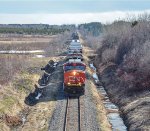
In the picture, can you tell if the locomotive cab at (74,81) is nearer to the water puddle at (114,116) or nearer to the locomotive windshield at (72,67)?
the locomotive windshield at (72,67)

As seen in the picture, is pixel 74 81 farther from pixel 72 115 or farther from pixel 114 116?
pixel 72 115

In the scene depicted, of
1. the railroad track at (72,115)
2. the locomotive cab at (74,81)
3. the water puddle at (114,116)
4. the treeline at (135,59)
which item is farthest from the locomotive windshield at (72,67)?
the treeline at (135,59)

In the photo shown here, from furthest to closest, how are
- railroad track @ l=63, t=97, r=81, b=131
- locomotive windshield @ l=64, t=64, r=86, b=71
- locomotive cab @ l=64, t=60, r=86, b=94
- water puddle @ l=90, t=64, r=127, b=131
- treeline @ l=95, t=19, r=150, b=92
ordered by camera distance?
1. treeline @ l=95, t=19, r=150, b=92
2. locomotive windshield @ l=64, t=64, r=86, b=71
3. locomotive cab @ l=64, t=60, r=86, b=94
4. water puddle @ l=90, t=64, r=127, b=131
5. railroad track @ l=63, t=97, r=81, b=131

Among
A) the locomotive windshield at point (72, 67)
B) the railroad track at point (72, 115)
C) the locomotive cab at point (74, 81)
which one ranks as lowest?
the railroad track at point (72, 115)

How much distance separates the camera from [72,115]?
3081 cm

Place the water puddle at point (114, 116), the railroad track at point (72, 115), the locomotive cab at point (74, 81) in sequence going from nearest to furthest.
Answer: the railroad track at point (72, 115)
the water puddle at point (114, 116)
the locomotive cab at point (74, 81)

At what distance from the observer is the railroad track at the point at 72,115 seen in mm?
27263

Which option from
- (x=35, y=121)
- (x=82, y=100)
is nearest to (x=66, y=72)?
(x=82, y=100)

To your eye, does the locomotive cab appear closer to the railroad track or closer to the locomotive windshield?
the locomotive windshield

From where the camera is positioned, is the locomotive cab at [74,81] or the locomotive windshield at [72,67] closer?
the locomotive cab at [74,81]

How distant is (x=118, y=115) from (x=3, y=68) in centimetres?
1760

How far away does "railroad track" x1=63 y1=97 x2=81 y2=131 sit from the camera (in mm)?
27263

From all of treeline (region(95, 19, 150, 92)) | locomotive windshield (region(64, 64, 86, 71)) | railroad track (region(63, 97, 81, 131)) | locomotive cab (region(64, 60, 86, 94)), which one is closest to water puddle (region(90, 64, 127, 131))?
railroad track (region(63, 97, 81, 131))

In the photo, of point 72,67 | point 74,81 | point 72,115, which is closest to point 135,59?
point 72,67
